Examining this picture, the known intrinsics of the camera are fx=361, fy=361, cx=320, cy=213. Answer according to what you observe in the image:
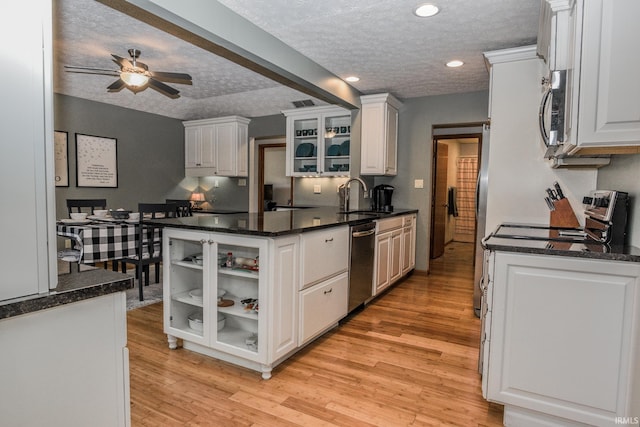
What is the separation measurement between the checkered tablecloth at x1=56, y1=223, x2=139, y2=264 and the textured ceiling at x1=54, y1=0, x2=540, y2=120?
5.47 feet

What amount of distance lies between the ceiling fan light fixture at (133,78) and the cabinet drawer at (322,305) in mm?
2415

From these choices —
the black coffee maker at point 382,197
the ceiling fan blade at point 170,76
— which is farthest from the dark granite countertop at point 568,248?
the ceiling fan blade at point 170,76

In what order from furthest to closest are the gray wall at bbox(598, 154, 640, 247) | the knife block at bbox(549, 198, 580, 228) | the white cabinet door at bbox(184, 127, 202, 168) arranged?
1. the white cabinet door at bbox(184, 127, 202, 168)
2. the knife block at bbox(549, 198, 580, 228)
3. the gray wall at bbox(598, 154, 640, 247)

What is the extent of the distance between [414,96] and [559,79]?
10.0 feet

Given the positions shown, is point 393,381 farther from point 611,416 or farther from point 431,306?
point 431,306

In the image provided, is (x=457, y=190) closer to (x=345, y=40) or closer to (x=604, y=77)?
(x=345, y=40)

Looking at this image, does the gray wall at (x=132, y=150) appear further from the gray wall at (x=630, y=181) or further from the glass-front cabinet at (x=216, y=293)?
the gray wall at (x=630, y=181)

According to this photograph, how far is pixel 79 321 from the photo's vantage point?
1.02m

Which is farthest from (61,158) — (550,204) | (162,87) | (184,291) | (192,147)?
(550,204)

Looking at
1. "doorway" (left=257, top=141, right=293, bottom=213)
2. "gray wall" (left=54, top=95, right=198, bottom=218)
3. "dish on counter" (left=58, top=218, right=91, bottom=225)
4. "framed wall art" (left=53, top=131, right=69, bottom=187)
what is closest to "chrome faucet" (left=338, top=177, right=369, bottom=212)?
"dish on counter" (left=58, top=218, right=91, bottom=225)

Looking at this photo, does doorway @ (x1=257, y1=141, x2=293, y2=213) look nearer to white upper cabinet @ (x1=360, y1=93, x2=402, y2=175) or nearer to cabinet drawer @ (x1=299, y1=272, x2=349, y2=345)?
white upper cabinet @ (x1=360, y1=93, x2=402, y2=175)

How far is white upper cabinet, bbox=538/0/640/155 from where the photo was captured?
57.5 inches

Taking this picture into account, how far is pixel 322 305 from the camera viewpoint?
263cm

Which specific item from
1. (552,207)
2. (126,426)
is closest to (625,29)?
(552,207)
